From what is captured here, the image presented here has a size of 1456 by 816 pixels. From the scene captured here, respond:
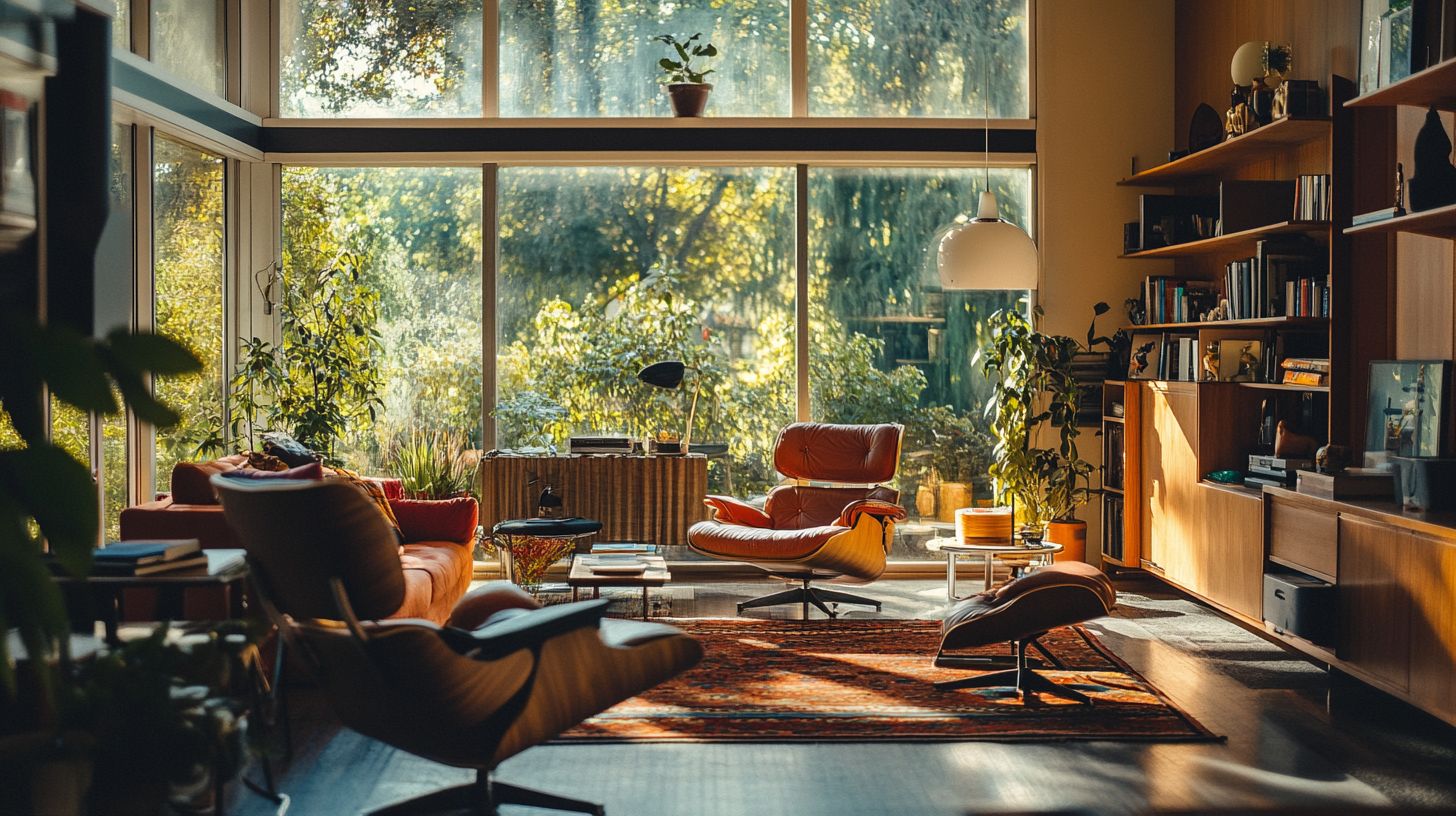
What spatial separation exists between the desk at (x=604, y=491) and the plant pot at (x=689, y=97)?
6.58ft

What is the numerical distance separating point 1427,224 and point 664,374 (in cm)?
355

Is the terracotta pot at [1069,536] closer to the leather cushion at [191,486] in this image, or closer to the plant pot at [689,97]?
the plant pot at [689,97]

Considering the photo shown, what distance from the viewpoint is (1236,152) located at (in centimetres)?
534

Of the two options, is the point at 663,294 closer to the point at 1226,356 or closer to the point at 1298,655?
the point at 1226,356

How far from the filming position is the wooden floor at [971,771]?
2838mm

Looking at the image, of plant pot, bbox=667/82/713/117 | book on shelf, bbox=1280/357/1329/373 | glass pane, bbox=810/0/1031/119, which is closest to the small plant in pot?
plant pot, bbox=667/82/713/117

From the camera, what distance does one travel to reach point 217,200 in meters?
5.88

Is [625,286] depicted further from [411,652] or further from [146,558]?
[411,652]

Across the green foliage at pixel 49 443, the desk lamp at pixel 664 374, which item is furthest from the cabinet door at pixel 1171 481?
the green foliage at pixel 49 443

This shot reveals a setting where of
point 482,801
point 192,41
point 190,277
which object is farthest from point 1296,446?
point 192,41

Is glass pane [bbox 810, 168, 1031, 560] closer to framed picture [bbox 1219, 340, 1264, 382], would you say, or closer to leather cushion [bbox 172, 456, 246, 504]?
framed picture [bbox 1219, 340, 1264, 382]

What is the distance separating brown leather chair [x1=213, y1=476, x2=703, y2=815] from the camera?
2.40 meters

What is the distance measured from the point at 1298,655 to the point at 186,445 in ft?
17.6

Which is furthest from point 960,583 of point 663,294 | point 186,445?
point 186,445
